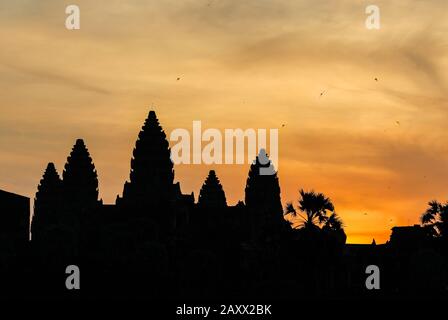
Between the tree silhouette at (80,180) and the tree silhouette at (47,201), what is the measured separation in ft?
16.4

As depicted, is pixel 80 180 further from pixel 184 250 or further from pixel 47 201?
pixel 184 250

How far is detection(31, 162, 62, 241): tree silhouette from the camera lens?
17375cm

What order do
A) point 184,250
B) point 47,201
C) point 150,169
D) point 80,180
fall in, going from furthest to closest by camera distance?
point 47,201 < point 80,180 < point 150,169 < point 184,250

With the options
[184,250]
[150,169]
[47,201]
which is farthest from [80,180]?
[184,250]

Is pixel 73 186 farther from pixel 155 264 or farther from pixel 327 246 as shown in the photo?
pixel 327 246

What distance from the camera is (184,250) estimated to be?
107 metres

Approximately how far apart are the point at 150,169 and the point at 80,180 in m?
19.8

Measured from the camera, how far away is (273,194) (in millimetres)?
176750

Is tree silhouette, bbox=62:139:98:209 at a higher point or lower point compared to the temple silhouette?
higher

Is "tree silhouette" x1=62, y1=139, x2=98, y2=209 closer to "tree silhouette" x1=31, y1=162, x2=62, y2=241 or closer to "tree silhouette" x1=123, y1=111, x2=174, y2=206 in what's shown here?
"tree silhouette" x1=31, y1=162, x2=62, y2=241

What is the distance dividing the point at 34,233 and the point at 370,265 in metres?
72.4

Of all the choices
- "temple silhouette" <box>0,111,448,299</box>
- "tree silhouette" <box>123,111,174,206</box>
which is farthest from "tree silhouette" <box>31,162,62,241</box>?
"tree silhouette" <box>123,111,174,206</box>

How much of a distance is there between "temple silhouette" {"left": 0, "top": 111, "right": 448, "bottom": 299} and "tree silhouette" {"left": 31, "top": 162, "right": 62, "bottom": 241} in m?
2.70
